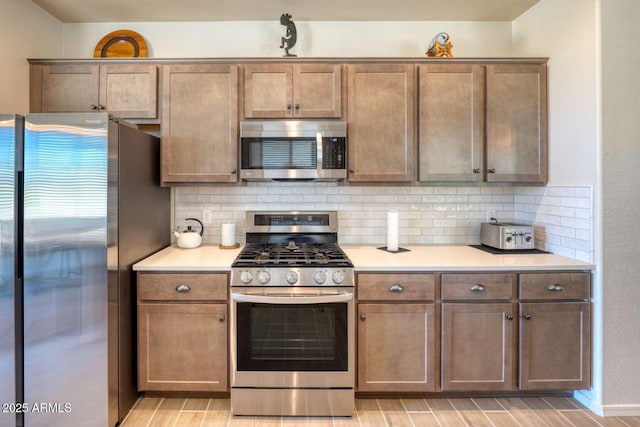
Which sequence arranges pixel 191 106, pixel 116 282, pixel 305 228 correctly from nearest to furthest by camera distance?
pixel 116 282 → pixel 191 106 → pixel 305 228

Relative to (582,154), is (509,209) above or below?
below

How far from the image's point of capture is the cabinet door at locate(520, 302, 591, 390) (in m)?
2.16

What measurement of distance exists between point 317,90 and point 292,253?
1157 mm

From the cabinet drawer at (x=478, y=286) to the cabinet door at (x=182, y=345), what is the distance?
137 centimetres

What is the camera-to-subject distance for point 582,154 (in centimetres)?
223

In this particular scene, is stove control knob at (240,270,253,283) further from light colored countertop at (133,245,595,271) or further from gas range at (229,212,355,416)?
light colored countertop at (133,245,595,271)

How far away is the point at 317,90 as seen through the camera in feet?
8.25

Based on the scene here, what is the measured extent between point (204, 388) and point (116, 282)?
83 centimetres

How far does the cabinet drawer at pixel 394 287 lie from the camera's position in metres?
2.17

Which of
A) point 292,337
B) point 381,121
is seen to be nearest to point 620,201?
point 381,121

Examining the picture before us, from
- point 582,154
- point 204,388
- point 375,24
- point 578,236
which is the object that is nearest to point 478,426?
point 578,236

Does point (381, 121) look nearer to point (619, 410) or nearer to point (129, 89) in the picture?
point (129, 89)

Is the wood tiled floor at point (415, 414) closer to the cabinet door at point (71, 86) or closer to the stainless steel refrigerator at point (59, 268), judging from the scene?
the stainless steel refrigerator at point (59, 268)

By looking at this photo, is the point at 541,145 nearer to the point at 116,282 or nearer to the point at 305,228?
the point at 305,228
